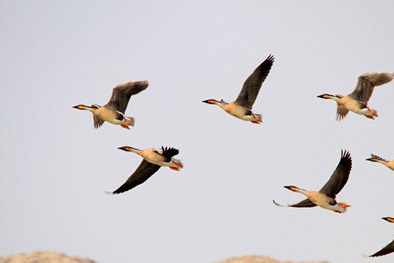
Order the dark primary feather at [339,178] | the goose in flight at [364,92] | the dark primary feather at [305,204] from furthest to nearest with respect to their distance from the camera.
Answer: the goose in flight at [364,92], the dark primary feather at [305,204], the dark primary feather at [339,178]

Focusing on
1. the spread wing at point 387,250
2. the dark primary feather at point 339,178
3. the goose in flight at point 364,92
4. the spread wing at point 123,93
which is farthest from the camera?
the goose in flight at point 364,92

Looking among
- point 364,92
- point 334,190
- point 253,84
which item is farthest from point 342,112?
point 334,190

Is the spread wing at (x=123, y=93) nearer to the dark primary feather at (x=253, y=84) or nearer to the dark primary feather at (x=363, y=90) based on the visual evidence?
the dark primary feather at (x=253, y=84)

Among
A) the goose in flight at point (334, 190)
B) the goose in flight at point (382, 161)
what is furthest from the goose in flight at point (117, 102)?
the goose in flight at point (382, 161)

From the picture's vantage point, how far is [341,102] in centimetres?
2816

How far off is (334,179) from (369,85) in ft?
24.1

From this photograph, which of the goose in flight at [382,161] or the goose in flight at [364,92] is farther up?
the goose in flight at [364,92]

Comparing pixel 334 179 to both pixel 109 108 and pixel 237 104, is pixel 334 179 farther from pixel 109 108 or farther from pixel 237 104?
pixel 109 108

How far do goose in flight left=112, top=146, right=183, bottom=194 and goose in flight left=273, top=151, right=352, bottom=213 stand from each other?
11.5ft

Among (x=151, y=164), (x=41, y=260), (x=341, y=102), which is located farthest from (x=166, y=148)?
(x=41, y=260)

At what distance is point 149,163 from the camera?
24.9 meters

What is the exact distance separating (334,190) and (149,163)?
6511mm

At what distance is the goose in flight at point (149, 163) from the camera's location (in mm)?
22625

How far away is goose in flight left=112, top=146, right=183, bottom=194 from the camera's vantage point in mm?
22625
